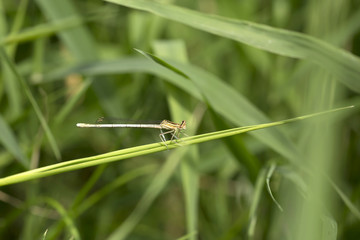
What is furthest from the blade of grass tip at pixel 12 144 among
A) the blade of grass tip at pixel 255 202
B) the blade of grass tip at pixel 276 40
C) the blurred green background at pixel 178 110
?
the blade of grass tip at pixel 255 202

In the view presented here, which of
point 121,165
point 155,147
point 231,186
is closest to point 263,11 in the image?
point 231,186

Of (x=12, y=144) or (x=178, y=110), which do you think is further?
(x=178, y=110)

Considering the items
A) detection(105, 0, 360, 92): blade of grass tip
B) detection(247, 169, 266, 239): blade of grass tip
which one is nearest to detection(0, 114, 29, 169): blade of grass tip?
detection(105, 0, 360, 92): blade of grass tip

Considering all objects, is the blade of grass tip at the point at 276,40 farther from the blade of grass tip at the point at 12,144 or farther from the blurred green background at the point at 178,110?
the blade of grass tip at the point at 12,144

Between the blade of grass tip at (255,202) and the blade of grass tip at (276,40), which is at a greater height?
the blade of grass tip at (276,40)

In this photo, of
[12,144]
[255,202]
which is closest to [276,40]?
[255,202]

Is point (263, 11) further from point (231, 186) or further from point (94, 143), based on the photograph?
point (94, 143)

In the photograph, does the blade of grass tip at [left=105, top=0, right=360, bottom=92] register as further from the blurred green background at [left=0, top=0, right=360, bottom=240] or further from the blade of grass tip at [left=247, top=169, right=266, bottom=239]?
the blade of grass tip at [left=247, top=169, right=266, bottom=239]

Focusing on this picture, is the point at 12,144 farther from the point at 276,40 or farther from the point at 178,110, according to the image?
the point at 276,40
